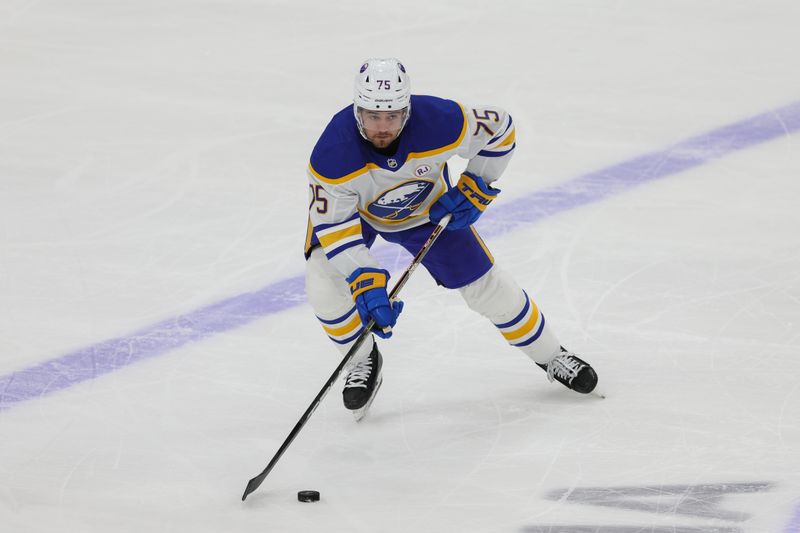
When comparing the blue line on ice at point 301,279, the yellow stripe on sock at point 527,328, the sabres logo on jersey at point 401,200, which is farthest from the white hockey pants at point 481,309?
the blue line on ice at point 301,279

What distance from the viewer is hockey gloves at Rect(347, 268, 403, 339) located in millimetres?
3322

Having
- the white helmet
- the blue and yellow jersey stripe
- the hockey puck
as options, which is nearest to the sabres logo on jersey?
the blue and yellow jersey stripe

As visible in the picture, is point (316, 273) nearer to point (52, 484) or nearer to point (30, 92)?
point (52, 484)

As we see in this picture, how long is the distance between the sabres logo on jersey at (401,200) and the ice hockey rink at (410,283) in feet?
2.05

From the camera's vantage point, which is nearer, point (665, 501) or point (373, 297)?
point (665, 501)

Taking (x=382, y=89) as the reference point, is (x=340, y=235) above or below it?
below

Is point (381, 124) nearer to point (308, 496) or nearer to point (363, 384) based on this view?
point (363, 384)

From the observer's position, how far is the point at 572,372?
372cm

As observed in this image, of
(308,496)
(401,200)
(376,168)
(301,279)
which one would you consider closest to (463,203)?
(401,200)

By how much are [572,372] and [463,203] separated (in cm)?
63

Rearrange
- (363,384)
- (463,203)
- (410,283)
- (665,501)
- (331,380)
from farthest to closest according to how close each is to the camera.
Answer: (410,283), (363,384), (463,203), (331,380), (665,501)

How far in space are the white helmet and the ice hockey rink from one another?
991 mm

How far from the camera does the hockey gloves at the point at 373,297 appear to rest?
131 inches

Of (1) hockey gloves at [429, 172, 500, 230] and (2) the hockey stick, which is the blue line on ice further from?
(1) hockey gloves at [429, 172, 500, 230]
